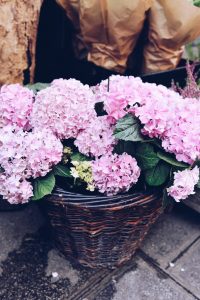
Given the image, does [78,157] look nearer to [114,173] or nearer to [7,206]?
[114,173]

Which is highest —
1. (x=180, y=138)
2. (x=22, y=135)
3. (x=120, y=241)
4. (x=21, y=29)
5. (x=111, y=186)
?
(x=21, y=29)

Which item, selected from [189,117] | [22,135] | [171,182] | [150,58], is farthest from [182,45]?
[22,135]

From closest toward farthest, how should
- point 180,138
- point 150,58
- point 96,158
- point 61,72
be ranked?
1. point 180,138
2. point 96,158
3. point 150,58
4. point 61,72

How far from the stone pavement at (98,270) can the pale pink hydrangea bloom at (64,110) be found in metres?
0.87

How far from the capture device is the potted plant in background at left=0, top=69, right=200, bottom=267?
1689 mm

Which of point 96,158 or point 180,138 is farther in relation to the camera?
point 96,158

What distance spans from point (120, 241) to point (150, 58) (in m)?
1.16

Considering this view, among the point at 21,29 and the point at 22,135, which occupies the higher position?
the point at 21,29

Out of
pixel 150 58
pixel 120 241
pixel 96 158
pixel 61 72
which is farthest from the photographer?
pixel 61 72

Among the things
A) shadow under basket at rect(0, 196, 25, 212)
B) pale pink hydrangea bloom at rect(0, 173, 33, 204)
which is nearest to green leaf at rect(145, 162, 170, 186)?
pale pink hydrangea bloom at rect(0, 173, 33, 204)

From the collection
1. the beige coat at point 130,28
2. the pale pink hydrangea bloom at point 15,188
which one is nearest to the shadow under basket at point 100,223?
the pale pink hydrangea bloom at point 15,188

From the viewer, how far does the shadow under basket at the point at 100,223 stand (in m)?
1.72

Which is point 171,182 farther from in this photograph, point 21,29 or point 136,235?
point 21,29

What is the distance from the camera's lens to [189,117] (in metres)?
1.70
